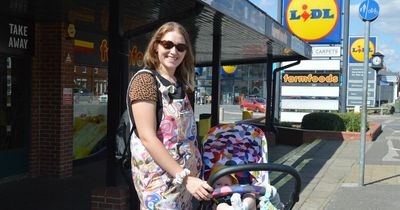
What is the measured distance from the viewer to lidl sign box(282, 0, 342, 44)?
1988cm

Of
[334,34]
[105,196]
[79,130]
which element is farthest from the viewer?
[334,34]

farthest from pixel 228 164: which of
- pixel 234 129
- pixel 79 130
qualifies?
pixel 79 130

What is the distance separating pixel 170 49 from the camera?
278cm

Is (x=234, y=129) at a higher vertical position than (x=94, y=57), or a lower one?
lower

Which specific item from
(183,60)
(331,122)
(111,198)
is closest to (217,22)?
(111,198)

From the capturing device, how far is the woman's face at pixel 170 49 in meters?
2.77

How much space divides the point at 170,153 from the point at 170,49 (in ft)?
1.85

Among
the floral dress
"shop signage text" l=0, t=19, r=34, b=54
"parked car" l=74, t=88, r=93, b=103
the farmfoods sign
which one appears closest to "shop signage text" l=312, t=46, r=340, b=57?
the farmfoods sign

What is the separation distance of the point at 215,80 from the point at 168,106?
668cm

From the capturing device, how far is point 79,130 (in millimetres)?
8859

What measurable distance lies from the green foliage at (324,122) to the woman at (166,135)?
13.3 meters

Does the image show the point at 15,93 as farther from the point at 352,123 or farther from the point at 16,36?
the point at 352,123

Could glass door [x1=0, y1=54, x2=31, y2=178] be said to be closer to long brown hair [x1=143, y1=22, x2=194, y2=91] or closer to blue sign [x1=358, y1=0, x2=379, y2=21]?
long brown hair [x1=143, y1=22, x2=194, y2=91]

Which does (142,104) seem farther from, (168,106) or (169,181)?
(169,181)
